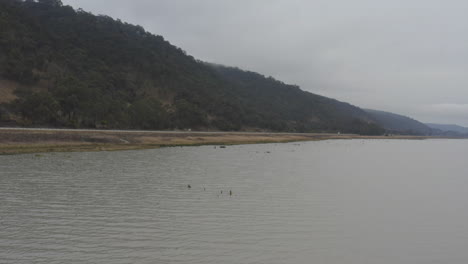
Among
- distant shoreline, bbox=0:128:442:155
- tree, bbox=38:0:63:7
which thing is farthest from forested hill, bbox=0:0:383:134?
distant shoreline, bbox=0:128:442:155

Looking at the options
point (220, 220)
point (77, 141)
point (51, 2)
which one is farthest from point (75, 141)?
point (51, 2)

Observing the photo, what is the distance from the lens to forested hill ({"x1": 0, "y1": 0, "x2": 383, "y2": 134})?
70.4 metres

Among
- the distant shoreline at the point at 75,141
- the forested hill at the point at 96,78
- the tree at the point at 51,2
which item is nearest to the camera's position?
the distant shoreline at the point at 75,141

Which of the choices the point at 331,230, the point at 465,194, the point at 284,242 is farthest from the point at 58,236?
the point at 465,194

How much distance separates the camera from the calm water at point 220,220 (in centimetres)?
1117

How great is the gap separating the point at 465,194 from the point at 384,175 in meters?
9.14

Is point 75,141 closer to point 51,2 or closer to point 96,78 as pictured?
point 96,78

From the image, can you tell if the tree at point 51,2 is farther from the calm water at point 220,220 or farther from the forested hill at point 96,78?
the calm water at point 220,220

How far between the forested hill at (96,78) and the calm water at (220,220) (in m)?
46.4

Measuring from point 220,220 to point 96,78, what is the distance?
10036 centimetres

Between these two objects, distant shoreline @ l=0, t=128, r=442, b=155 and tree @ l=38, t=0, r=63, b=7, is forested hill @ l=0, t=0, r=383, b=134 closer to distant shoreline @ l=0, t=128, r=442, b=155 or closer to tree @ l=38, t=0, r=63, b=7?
tree @ l=38, t=0, r=63, b=7

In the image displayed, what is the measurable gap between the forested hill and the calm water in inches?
1827

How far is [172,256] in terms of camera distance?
35.1ft

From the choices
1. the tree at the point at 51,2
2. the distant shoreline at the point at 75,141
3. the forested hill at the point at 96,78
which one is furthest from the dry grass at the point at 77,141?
the tree at the point at 51,2
